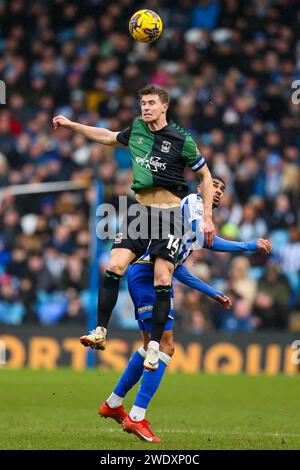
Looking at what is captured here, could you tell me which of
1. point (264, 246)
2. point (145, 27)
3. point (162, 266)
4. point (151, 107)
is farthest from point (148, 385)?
point (145, 27)

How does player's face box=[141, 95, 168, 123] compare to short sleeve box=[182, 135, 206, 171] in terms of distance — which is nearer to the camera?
player's face box=[141, 95, 168, 123]

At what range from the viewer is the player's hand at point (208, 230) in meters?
9.05

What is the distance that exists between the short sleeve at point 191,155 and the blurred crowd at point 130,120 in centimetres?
634

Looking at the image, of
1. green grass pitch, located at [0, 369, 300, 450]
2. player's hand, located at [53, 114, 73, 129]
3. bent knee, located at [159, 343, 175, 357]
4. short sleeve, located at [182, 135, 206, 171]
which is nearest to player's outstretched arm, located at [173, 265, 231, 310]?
bent knee, located at [159, 343, 175, 357]

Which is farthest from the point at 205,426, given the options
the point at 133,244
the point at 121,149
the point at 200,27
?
the point at 200,27

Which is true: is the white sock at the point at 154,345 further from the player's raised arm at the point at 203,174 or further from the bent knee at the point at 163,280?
the player's raised arm at the point at 203,174

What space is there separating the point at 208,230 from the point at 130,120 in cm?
1131

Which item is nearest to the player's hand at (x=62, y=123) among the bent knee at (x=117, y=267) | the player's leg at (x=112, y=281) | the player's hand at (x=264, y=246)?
the player's leg at (x=112, y=281)

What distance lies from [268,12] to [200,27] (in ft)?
4.73

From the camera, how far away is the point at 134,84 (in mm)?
21172

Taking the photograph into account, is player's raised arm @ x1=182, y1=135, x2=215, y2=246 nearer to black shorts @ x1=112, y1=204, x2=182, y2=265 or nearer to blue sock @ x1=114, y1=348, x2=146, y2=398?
black shorts @ x1=112, y1=204, x2=182, y2=265

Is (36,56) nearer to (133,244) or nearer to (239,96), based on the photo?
(239,96)

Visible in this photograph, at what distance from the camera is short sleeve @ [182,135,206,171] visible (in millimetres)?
9211

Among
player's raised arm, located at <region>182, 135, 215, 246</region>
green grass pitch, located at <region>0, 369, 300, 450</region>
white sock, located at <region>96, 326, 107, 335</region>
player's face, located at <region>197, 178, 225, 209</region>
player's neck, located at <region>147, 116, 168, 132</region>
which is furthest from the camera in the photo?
player's face, located at <region>197, 178, 225, 209</region>
